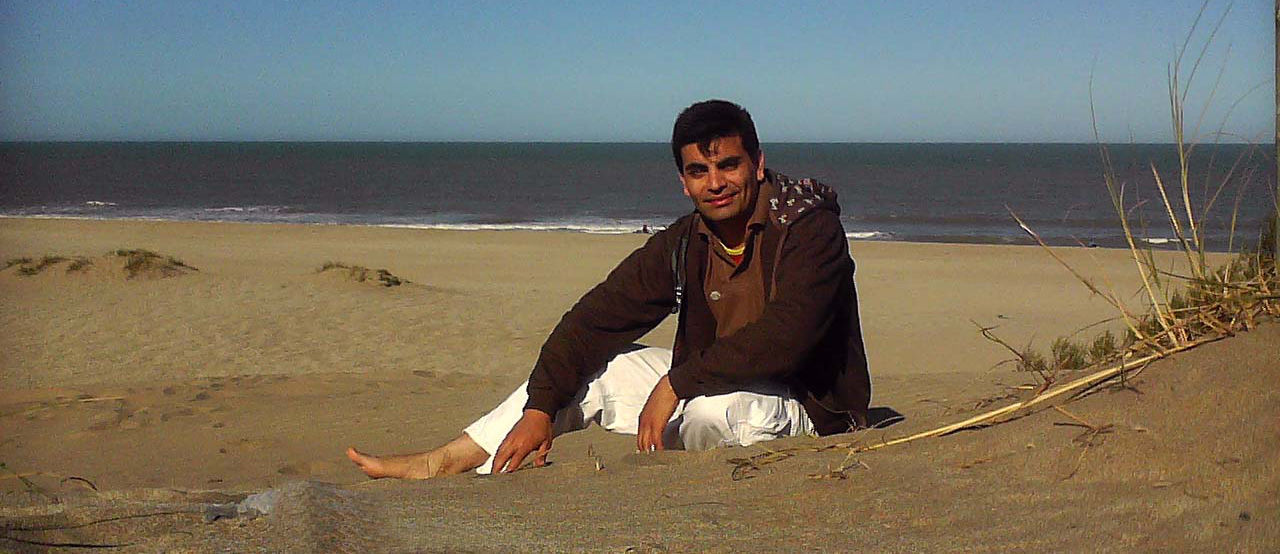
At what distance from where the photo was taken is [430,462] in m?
3.72

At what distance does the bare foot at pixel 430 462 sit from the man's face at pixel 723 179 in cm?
110

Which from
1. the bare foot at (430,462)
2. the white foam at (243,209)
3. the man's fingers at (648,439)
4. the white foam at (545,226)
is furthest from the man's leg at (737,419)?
the white foam at (243,209)

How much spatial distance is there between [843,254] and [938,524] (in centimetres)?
119

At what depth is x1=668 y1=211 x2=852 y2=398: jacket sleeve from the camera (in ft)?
11.1

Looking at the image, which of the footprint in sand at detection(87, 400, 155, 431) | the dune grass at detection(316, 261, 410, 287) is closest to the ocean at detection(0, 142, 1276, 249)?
the dune grass at detection(316, 261, 410, 287)

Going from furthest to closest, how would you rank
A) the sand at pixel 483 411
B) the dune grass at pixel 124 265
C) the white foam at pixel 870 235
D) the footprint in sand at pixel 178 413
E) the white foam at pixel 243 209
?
1. the white foam at pixel 243 209
2. the white foam at pixel 870 235
3. the dune grass at pixel 124 265
4. the footprint in sand at pixel 178 413
5. the sand at pixel 483 411

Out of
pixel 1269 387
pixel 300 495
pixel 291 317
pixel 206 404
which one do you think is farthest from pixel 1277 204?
Answer: pixel 291 317

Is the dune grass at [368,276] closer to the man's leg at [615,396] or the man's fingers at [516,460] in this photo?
the man's leg at [615,396]

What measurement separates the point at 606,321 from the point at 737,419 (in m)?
0.62

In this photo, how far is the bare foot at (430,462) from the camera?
371cm

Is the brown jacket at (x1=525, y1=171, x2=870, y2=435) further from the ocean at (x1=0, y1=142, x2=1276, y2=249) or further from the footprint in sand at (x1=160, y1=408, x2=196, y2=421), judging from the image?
the ocean at (x1=0, y1=142, x2=1276, y2=249)

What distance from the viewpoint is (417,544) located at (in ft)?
8.12

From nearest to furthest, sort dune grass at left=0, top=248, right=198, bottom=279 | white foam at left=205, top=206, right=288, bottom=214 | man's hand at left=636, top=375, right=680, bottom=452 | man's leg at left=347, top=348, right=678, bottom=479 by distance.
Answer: man's hand at left=636, top=375, right=680, bottom=452, man's leg at left=347, top=348, right=678, bottom=479, dune grass at left=0, top=248, right=198, bottom=279, white foam at left=205, top=206, right=288, bottom=214

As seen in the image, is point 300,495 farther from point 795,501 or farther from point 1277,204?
point 1277,204
